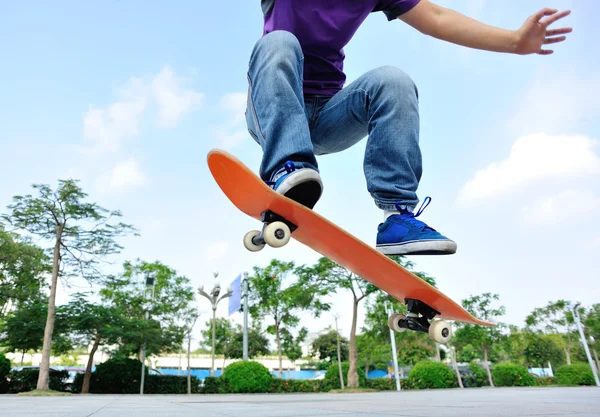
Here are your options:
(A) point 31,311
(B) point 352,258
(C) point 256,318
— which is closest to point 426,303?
(B) point 352,258

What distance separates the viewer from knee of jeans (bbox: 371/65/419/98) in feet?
5.55

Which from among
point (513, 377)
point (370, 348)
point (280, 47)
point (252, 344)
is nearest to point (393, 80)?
point (280, 47)

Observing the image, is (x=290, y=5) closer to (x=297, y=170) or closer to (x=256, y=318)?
(x=297, y=170)

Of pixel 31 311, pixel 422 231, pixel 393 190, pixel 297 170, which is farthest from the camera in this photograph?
pixel 31 311

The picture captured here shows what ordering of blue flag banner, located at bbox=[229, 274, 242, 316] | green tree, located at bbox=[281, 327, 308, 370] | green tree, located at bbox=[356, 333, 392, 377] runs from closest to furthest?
blue flag banner, located at bbox=[229, 274, 242, 316], green tree, located at bbox=[281, 327, 308, 370], green tree, located at bbox=[356, 333, 392, 377]

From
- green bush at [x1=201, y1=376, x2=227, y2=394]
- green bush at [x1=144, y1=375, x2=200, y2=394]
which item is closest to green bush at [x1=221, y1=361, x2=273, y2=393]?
green bush at [x1=201, y1=376, x2=227, y2=394]

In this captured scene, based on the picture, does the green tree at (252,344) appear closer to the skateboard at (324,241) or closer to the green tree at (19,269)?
the green tree at (19,269)

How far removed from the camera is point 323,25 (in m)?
1.75

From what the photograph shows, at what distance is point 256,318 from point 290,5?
1089 inches


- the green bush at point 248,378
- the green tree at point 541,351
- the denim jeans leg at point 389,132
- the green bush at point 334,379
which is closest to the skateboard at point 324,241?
the denim jeans leg at point 389,132

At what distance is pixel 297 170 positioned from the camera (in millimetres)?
1429

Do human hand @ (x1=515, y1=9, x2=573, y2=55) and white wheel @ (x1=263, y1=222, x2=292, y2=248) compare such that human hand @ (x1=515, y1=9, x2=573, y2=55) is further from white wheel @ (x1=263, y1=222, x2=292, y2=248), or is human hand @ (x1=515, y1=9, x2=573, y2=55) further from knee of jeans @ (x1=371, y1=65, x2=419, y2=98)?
white wheel @ (x1=263, y1=222, x2=292, y2=248)

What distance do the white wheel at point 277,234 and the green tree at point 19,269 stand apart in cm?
2070

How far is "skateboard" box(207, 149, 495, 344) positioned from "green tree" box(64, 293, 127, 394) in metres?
18.4
